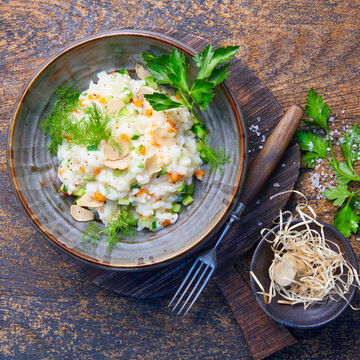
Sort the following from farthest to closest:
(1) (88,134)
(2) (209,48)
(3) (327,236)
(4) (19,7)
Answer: (4) (19,7) → (3) (327,236) → (1) (88,134) → (2) (209,48)

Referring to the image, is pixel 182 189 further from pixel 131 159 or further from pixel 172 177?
pixel 131 159

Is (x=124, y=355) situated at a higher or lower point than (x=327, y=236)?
lower

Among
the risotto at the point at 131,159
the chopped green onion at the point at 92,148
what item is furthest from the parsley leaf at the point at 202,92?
the chopped green onion at the point at 92,148

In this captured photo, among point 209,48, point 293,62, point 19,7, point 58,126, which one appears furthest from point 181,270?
point 19,7

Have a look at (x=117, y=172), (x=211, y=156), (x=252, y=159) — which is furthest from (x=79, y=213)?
(x=252, y=159)

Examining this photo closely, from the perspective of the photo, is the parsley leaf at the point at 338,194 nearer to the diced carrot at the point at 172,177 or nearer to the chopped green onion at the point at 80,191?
the diced carrot at the point at 172,177

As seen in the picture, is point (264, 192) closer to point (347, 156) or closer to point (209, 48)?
point (347, 156)

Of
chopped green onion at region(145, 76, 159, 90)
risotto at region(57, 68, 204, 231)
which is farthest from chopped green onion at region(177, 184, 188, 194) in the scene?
chopped green onion at region(145, 76, 159, 90)
